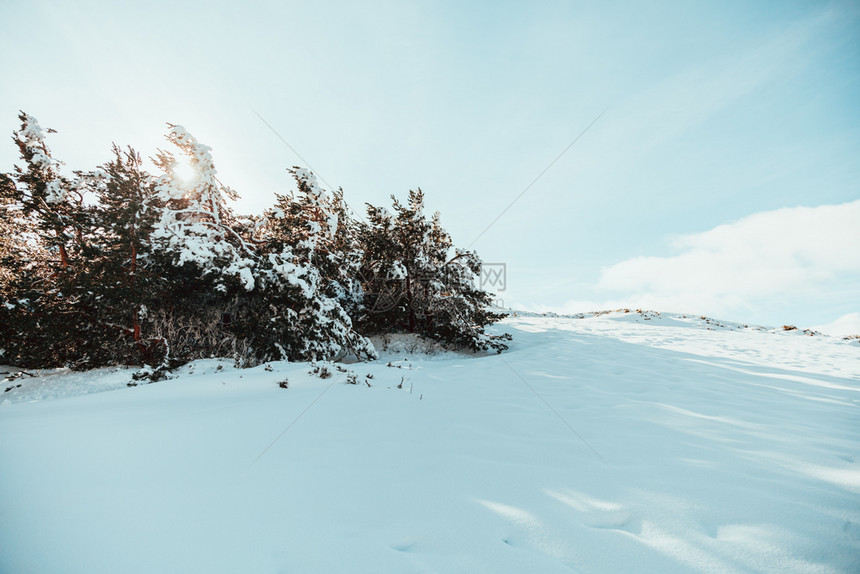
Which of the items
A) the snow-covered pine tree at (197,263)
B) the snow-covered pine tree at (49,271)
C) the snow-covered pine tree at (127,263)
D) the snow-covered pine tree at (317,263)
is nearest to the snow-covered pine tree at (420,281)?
the snow-covered pine tree at (317,263)

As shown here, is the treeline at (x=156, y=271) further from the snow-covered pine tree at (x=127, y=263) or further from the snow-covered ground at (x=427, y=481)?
the snow-covered ground at (x=427, y=481)

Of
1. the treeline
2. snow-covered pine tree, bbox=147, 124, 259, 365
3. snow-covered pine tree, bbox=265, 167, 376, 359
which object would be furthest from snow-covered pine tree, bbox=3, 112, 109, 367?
snow-covered pine tree, bbox=265, 167, 376, 359

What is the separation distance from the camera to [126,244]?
24.7 feet

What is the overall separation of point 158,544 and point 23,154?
1256cm

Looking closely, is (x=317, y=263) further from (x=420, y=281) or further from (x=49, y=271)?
(x=49, y=271)

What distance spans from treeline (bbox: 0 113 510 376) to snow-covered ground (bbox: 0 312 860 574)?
13.5 ft

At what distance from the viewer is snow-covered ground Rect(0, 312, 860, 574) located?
4.88 ft

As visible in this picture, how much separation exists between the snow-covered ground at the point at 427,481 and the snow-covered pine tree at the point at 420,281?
6535mm

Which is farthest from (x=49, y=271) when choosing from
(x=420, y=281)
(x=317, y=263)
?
(x=420, y=281)

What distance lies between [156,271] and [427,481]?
9.75 meters

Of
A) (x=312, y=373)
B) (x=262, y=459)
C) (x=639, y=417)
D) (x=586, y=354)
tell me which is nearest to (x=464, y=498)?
(x=262, y=459)

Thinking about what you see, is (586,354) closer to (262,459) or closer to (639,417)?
(639,417)

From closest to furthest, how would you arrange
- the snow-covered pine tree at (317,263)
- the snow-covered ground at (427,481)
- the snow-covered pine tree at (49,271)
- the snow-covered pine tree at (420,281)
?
Result: the snow-covered ground at (427,481)
the snow-covered pine tree at (49,271)
the snow-covered pine tree at (317,263)
the snow-covered pine tree at (420,281)

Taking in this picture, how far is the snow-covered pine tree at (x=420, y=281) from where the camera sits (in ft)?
35.8
